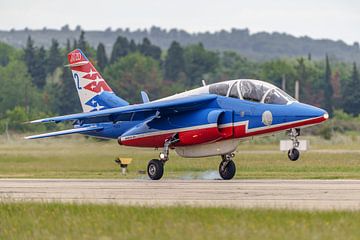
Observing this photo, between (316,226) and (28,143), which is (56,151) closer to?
(28,143)

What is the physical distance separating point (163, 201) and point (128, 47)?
107368mm

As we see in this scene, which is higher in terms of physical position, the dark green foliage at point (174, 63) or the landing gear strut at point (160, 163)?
the dark green foliage at point (174, 63)

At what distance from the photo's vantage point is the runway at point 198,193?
60.3ft

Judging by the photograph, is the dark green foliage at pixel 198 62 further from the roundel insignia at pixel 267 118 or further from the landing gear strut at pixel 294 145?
the landing gear strut at pixel 294 145

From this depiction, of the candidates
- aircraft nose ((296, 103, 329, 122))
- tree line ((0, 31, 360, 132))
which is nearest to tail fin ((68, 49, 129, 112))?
aircraft nose ((296, 103, 329, 122))

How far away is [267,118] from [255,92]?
830mm

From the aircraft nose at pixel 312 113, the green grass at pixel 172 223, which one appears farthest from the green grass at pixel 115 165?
the green grass at pixel 172 223

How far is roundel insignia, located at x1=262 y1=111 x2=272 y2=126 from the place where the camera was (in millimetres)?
24986

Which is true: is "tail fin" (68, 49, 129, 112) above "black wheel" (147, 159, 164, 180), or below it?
above

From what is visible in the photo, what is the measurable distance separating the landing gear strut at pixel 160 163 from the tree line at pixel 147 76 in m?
29.6

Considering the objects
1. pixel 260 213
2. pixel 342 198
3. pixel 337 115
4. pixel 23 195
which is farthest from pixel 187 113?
pixel 337 115

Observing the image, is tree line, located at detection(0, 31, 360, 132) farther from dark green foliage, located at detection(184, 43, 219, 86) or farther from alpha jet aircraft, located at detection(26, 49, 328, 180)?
alpha jet aircraft, located at detection(26, 49, 328, 180)

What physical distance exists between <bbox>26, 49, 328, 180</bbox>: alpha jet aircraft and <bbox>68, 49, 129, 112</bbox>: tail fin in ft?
6.53

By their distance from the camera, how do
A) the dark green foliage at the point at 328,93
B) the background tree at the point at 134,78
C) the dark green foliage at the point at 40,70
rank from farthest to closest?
the dark green foliage at the point at 40,70, the dark green foliage at the point at 328,93, the background tree at the point at 134,78
